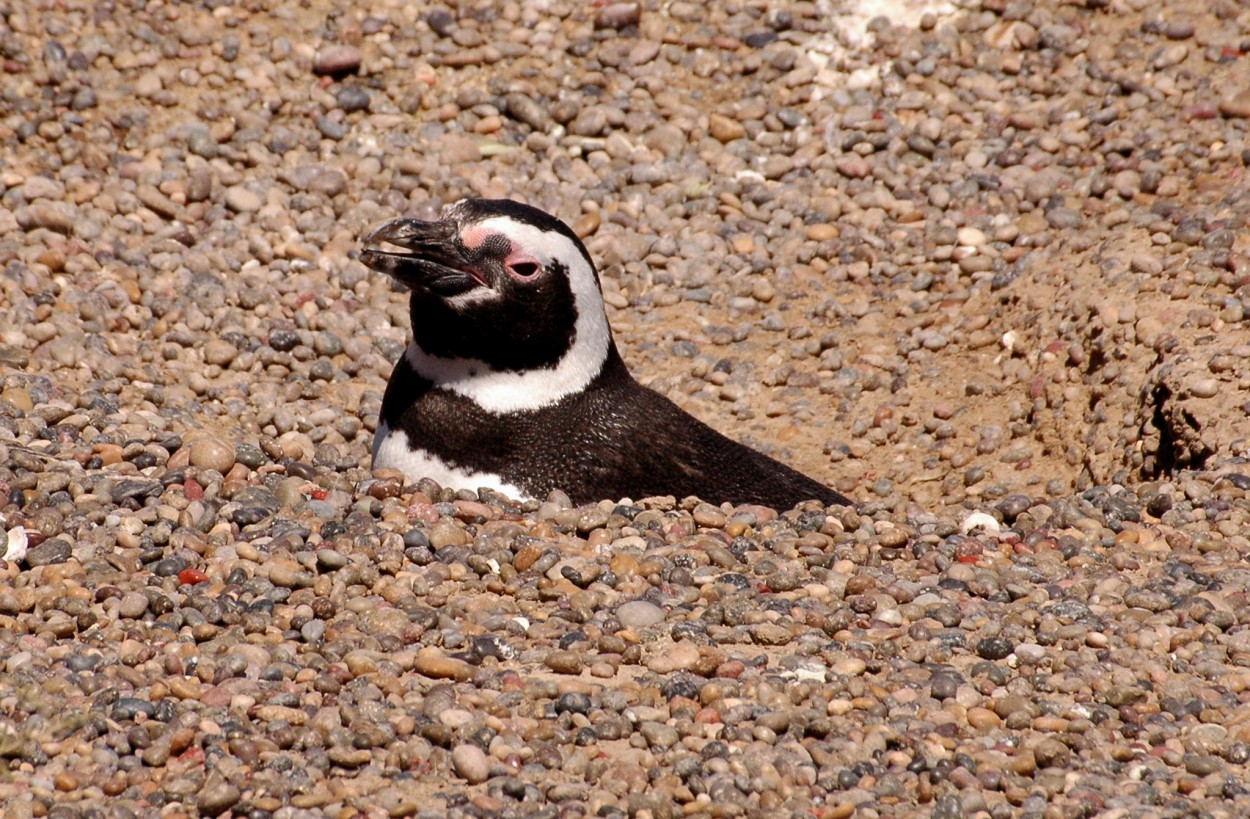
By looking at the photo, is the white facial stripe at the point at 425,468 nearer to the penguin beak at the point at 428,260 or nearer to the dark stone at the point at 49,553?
the penguin beak at the point at 428,260

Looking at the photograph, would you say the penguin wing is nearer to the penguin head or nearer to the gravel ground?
the penguin head

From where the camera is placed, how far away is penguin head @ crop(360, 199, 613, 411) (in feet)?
16.0

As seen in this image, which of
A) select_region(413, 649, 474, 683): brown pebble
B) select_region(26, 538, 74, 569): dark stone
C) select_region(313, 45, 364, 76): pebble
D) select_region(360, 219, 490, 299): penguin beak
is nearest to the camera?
select_region(413, 649, 474, 683): brown pebble

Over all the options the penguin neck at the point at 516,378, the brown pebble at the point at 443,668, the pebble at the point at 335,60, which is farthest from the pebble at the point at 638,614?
the pebble at the point at 335,60

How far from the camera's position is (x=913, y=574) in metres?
4.21

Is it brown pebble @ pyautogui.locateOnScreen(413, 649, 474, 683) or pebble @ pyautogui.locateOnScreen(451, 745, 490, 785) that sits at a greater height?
pebble @ pyautogui.locateOnScreen(451, 745, 490, 785)

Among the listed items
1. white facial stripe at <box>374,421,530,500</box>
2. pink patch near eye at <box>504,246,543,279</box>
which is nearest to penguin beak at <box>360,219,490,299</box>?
pink patch near eye at <box>504,246,543,279</box>

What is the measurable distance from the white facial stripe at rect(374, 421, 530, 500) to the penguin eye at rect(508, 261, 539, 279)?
711 mm

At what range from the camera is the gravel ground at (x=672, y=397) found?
10.6 ft

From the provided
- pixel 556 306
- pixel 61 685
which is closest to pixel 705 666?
pixel 61 685

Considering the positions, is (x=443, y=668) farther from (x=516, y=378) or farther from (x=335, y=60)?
(x=335, y=60)

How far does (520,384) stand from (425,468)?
455mm

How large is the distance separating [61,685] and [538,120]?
540 cm

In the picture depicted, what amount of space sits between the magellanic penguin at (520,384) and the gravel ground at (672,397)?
386 millimetres
